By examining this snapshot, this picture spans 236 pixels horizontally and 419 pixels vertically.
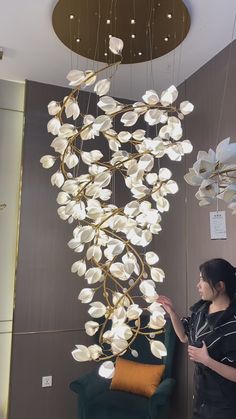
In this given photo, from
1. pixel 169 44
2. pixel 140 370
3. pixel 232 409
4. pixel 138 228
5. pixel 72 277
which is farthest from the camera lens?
pixel 72 277

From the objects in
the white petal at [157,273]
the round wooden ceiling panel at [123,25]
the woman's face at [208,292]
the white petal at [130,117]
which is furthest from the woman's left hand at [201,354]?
the round wooden ceiling panel at [123,25]

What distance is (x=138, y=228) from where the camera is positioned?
118cm

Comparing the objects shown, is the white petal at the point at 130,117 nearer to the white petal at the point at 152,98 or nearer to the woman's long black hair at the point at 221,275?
the white petal at the point at 152,98

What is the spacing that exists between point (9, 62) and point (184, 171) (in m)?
1.74

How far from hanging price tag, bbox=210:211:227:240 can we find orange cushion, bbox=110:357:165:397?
3.72ft

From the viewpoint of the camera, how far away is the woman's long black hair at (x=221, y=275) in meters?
2.03

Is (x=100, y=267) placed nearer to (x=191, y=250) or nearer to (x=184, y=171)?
(x=191, y=250)

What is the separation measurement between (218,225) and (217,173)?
1.56 metres

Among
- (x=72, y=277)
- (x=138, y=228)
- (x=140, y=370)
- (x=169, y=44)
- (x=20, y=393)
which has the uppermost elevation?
(x=169, y=44)

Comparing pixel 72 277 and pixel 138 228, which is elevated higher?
pixel 138 228

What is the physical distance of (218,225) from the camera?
8.63 feet

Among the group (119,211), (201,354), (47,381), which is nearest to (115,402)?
(47,381)

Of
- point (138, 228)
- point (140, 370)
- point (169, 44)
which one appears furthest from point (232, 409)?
point (169, 44)

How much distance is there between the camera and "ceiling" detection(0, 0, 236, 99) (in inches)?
90.0
